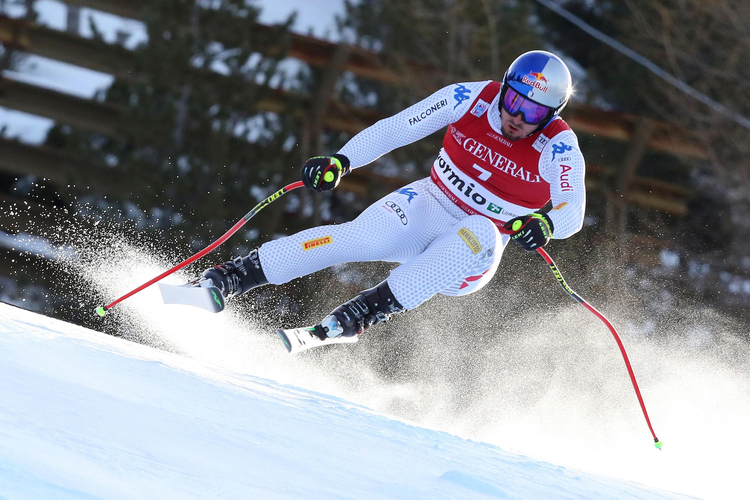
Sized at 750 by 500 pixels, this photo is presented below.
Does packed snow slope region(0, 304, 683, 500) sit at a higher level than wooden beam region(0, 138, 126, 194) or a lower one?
higher

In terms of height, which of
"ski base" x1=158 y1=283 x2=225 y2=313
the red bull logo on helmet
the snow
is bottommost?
the snow

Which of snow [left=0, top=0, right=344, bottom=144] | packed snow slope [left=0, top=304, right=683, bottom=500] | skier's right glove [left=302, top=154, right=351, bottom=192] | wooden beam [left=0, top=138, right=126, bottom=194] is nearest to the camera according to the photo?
packed snow slope [left=0, top=304, right=683, bottom=500]

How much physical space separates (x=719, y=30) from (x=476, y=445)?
9829 mm

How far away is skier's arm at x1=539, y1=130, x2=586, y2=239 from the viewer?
10.5 ft

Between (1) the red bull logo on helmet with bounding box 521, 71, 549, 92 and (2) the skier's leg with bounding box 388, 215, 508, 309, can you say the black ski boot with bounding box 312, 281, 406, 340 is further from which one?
(1) the red bull logo on helmet with bounding box 521, 71, 549, 92

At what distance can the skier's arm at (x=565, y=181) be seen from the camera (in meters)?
3.21

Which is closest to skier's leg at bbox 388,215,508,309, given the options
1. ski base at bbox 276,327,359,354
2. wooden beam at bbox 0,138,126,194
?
ski base at bbox 276,327,359,354

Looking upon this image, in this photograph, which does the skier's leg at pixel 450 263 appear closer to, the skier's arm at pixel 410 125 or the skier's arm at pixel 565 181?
the skier's arm at pixel 565 181

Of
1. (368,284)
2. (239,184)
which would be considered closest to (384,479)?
(368,284)

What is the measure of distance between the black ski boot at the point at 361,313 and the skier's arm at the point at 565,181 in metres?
0.67

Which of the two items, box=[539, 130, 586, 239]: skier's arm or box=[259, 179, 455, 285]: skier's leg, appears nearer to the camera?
box=[539, 130, 586, 239]: skier's arm

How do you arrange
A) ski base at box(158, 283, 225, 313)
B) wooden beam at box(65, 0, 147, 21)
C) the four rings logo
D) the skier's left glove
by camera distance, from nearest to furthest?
the skier's left glove
ski base at box(158, 283, 225, 313)
the four rings logo
wooden beam at box(65, 0, 147, 21)

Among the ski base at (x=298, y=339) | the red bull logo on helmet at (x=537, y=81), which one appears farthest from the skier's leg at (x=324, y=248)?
the red bull logo on helmet at (x=537, y=81)

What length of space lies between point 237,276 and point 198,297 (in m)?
0.26
